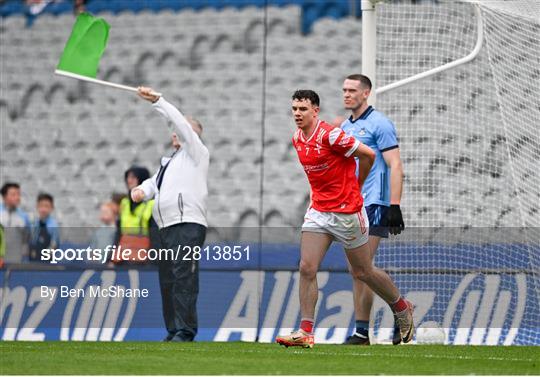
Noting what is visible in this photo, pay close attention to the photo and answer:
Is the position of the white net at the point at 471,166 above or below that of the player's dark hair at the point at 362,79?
below

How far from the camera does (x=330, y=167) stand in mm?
7660

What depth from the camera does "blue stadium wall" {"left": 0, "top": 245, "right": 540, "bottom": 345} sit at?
9281 mm

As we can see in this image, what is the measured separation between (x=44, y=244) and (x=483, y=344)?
3674 millimetres

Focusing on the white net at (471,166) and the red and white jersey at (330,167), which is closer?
the red and white jersey at (330,167)

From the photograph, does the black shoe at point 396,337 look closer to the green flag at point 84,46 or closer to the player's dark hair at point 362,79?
the player's dark hair at point 362,79

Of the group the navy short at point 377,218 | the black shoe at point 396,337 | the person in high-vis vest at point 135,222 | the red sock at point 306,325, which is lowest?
the black shoe at point 396,337

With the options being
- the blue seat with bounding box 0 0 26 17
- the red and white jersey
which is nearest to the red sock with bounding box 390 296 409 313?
the red and white jersey

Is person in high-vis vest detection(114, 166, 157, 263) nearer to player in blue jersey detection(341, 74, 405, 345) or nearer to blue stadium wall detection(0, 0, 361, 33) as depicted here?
player in blue jersey detection(341, 74, 405, 345)

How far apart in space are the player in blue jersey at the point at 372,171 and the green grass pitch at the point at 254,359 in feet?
1.37

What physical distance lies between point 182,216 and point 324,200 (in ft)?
5.40

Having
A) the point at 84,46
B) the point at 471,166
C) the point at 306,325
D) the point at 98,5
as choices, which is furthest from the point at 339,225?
the point at 98,5

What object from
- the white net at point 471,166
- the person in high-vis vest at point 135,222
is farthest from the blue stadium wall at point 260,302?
the person in high-vis vest at point 135,222

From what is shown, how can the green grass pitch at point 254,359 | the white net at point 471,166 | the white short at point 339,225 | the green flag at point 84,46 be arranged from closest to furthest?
1. the green grass pitch at point 254,359
2. the white short at point 339,225
3. the green flag at point 84,46
4. the white net at point 471,166

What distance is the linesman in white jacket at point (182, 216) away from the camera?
9.02 metres
